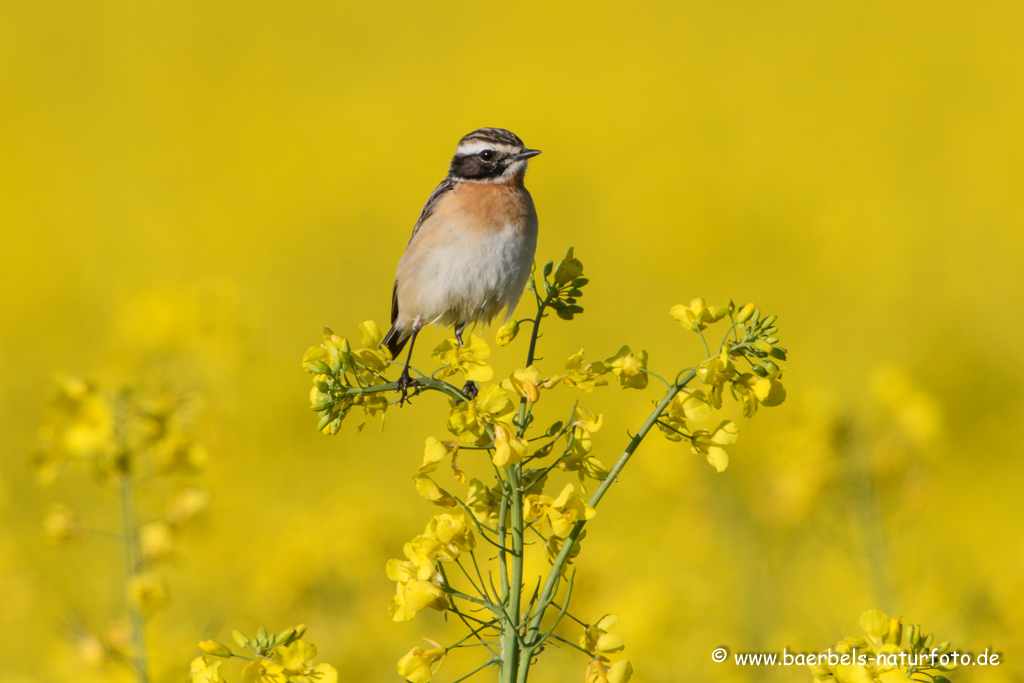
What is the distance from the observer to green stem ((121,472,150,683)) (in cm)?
306

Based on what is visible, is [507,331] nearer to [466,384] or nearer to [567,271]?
[567,271]

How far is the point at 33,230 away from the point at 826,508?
17849 mm

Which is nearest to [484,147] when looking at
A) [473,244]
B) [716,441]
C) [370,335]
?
[473,244]

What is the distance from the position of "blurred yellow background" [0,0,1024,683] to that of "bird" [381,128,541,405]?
1.48 meters

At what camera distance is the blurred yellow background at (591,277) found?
4820 mm

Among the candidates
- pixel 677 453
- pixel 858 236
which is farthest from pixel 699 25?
pixel 677 453

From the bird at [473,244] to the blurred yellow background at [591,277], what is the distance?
1.48 metres

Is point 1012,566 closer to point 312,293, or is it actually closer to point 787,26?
point 312,293

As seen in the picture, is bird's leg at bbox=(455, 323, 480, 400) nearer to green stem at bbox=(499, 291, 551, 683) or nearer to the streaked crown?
the streaked crown

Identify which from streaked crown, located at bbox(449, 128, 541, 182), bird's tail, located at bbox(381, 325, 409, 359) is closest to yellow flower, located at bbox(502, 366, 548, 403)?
streaked crown, located at bbox(449, 128, 541, 182)

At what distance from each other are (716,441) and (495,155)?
2.83m

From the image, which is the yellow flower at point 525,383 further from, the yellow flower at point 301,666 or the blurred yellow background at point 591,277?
the blurred yellow background at point 591,277

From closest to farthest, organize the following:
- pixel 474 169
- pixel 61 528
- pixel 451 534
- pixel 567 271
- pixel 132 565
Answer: pixel 451 534 < pixel 567 271 < pixel 132 565 < pixel 61 528 < pixel 474 169

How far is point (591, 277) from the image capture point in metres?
15.6
